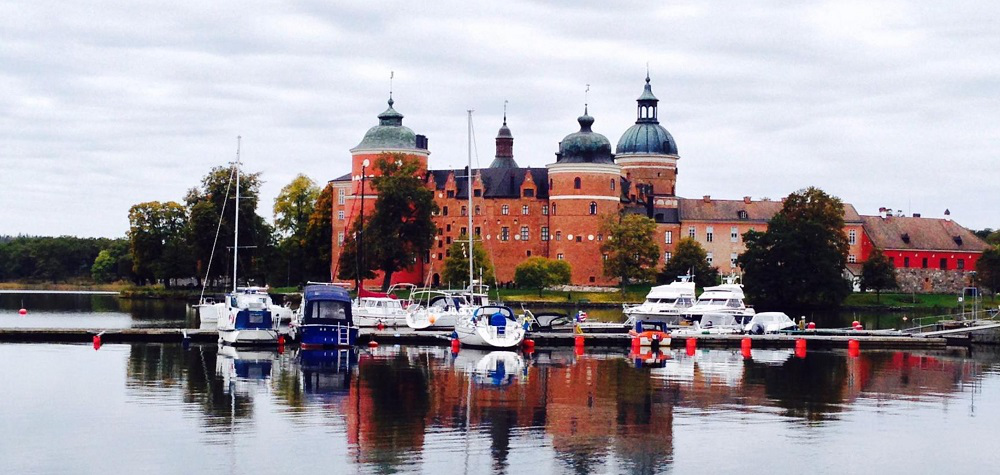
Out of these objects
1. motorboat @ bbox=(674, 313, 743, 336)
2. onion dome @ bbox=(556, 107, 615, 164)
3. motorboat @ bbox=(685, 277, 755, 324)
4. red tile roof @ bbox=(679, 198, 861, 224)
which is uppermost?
onion dome @ bbox=(556, 107, 615, 164)

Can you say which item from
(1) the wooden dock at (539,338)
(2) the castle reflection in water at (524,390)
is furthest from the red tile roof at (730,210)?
(2) the castle reflection in water at (524,390)

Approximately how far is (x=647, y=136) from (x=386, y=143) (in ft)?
88.3

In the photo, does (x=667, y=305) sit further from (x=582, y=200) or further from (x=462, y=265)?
(x=582, y=200)

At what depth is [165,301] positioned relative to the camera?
349ft

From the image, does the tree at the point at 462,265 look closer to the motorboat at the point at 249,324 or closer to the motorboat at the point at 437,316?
the motorboat at the point at 437,316

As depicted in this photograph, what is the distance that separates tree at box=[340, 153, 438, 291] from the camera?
96500mm

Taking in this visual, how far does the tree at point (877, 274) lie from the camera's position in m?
104

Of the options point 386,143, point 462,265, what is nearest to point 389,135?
point 386,143

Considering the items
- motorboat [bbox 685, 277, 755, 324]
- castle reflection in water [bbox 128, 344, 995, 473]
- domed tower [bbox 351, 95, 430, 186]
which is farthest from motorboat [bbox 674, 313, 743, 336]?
domed tower [bbox 351, 95, 430, 186]

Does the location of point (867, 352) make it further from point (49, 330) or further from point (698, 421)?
point (49, 330)

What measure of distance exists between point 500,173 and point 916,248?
34.7 meters

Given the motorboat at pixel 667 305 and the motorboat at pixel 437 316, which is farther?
the motorboat at pixel 667 305

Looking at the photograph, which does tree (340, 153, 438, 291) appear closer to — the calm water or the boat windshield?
the boat windshield

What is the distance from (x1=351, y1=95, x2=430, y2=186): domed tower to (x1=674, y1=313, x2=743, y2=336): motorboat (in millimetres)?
50504
